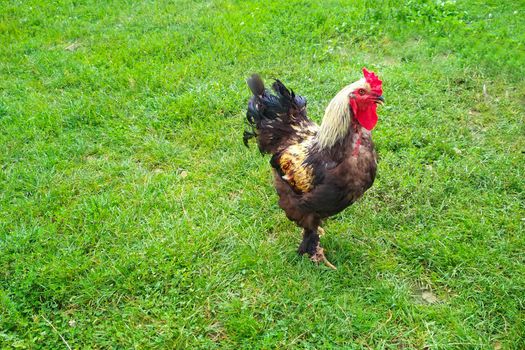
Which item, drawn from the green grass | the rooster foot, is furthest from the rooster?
the green grass

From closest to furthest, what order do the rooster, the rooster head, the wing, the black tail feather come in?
the rooster head, the rooster, the wing, the black tail feather

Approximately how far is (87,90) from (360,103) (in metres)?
4.63

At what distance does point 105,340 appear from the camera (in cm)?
336

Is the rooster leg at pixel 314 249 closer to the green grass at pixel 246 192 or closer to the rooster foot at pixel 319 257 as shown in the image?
the rooster foot at pixel 319 257

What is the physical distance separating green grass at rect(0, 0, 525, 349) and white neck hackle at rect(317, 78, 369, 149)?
1.23m

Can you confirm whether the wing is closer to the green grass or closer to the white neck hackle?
the white neck hackle

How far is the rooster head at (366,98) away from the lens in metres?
3.04

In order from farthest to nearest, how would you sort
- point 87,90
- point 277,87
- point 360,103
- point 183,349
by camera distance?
point 87,90 → point 277,87 → point 183,349 → point 360,103

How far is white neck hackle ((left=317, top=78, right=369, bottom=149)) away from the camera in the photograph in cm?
311

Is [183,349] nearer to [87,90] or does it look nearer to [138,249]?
[138,249]

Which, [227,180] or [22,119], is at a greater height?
[22,119]

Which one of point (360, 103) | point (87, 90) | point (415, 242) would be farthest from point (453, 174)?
point (87, 90)

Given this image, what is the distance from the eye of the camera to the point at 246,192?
4.58m

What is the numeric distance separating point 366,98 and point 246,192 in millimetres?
1943
